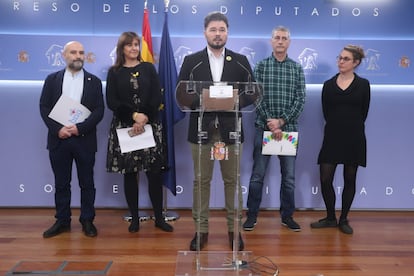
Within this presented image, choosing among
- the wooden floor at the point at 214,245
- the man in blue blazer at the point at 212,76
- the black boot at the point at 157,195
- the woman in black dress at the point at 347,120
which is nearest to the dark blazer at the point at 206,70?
the man in blue blazer at the point at 212,76

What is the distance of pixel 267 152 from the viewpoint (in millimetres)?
3590

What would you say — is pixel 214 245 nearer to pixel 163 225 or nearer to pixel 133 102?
pixel 163 225

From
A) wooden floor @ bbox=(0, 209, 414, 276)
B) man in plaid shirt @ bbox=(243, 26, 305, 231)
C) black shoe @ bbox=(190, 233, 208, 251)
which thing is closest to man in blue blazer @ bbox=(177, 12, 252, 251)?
black shoe @ bbox=(190, 233, 208, 251)

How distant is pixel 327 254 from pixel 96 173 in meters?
2.39

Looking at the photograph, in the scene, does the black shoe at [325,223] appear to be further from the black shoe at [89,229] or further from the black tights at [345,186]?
the black shoe at [89,229]

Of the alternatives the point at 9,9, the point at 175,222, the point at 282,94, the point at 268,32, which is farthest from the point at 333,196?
the point at 9,9

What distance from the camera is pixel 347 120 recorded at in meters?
3.65

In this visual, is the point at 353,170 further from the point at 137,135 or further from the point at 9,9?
the point at 9,9

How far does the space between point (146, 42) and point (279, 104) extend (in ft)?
4.46

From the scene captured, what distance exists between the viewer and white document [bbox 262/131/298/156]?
3.57 m

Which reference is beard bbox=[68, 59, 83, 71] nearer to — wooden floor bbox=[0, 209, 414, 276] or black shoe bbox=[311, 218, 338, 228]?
wooden floor bbox=[0, 209, 414, 276]

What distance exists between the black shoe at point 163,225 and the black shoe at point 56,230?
30.5 inches

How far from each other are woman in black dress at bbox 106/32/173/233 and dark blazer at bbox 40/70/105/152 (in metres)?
0.12

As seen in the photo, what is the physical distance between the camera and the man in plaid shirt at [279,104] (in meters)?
3.63
